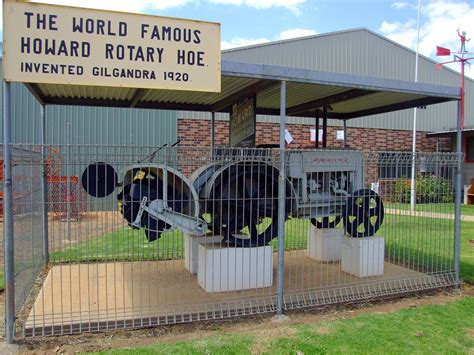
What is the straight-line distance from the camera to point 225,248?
5301 millimetres

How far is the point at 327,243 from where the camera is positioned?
703cm

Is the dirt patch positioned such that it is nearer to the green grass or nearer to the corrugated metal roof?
the green grass

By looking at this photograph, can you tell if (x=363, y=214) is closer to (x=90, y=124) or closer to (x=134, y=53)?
(x=134, y=53)

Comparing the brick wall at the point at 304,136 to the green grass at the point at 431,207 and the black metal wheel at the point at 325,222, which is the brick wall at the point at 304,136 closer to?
the black metal wheel at the point at 325,222

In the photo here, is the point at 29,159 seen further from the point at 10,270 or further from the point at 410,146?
the point at 410,146

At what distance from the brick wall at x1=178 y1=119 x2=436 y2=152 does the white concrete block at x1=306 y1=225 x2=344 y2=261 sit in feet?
25.4

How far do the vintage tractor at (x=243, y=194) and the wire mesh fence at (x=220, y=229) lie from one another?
2 cm

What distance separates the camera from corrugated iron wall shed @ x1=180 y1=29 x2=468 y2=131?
16.2m

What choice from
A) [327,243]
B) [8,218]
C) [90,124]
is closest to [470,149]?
[327,243]

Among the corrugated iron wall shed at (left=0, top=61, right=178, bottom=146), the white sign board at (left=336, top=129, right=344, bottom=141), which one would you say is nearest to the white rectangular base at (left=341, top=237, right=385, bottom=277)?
the corrugated iron wall shed at (left=0, top=61, right=178, bottom=146)

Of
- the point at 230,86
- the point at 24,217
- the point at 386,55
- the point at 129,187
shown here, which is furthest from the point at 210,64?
the point at 386,55

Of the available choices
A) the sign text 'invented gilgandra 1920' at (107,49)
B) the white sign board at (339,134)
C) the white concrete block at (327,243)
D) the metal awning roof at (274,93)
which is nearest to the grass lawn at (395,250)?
the white concrete block at (327,243)

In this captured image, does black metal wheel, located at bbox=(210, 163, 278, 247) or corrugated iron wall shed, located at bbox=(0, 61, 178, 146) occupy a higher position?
corrugated iron wall shed, located at bbox=(0, 61, 178, 146)

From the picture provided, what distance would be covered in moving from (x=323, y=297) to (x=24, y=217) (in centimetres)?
372
